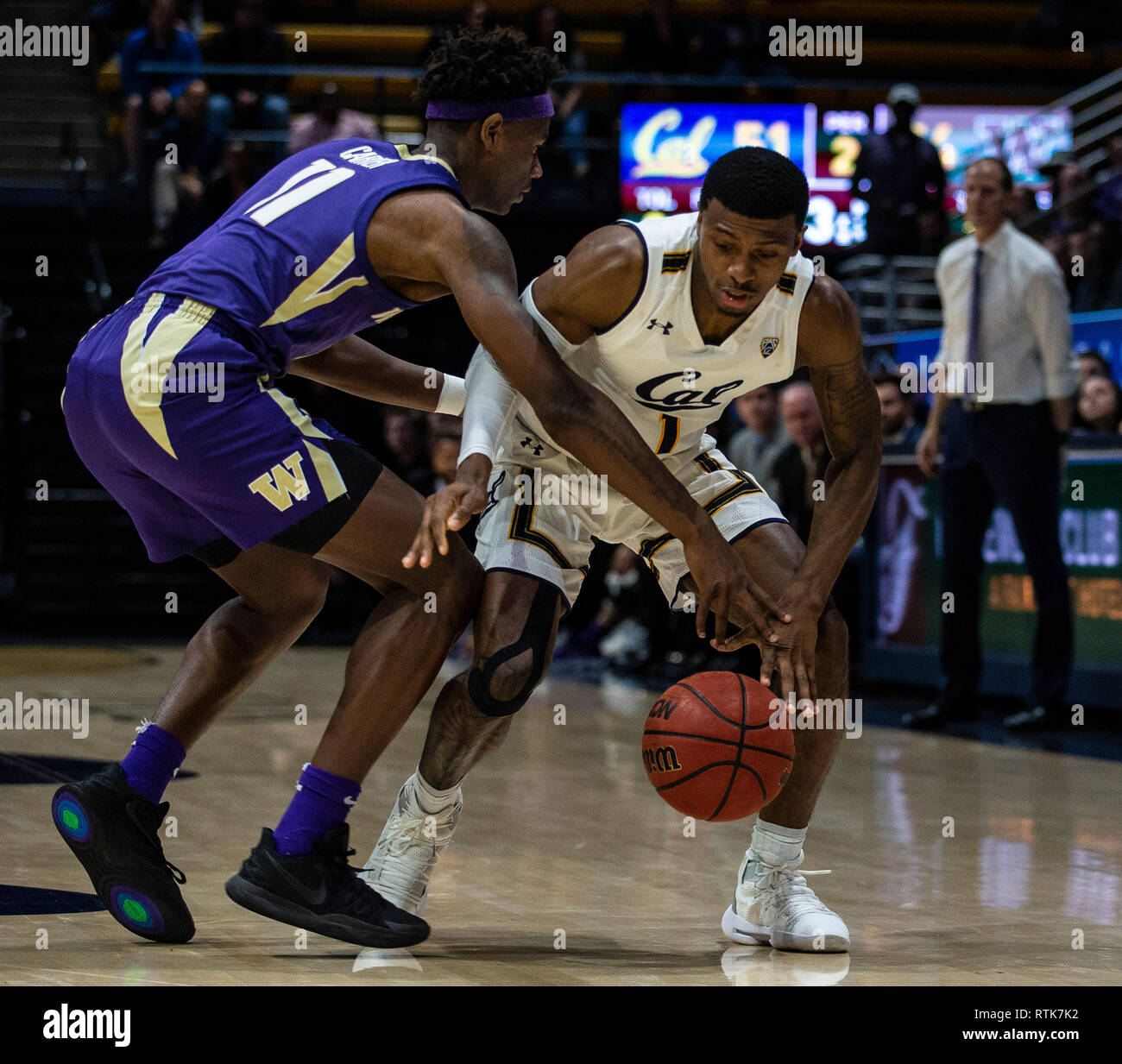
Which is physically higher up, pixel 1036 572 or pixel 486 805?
pixel 1036 572

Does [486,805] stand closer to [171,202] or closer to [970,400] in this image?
[970,400]

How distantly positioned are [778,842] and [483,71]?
5.81 feet

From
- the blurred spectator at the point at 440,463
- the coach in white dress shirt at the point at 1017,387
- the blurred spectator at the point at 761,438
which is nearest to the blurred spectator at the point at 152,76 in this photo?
the blurred spectator at the point at 440,463

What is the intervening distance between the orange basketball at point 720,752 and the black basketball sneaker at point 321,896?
2.04 feet

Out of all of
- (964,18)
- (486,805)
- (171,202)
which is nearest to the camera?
(486,805)

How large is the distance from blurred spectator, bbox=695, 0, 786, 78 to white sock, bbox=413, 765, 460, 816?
36.6 feet

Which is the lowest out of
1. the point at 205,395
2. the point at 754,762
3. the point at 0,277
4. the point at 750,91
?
the point at 754,762

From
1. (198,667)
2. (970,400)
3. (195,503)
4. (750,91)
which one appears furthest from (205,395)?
(750,91)

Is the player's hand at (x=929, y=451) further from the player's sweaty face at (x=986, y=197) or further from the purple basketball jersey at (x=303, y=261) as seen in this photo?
the purple basketball jersey at (x=303, y=261)

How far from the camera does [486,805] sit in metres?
5.12

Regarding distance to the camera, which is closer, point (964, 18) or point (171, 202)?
point (171, 202)

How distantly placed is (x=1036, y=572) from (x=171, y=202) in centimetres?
790

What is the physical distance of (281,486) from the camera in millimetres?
3062

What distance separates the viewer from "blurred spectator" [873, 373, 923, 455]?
8.27 meters
